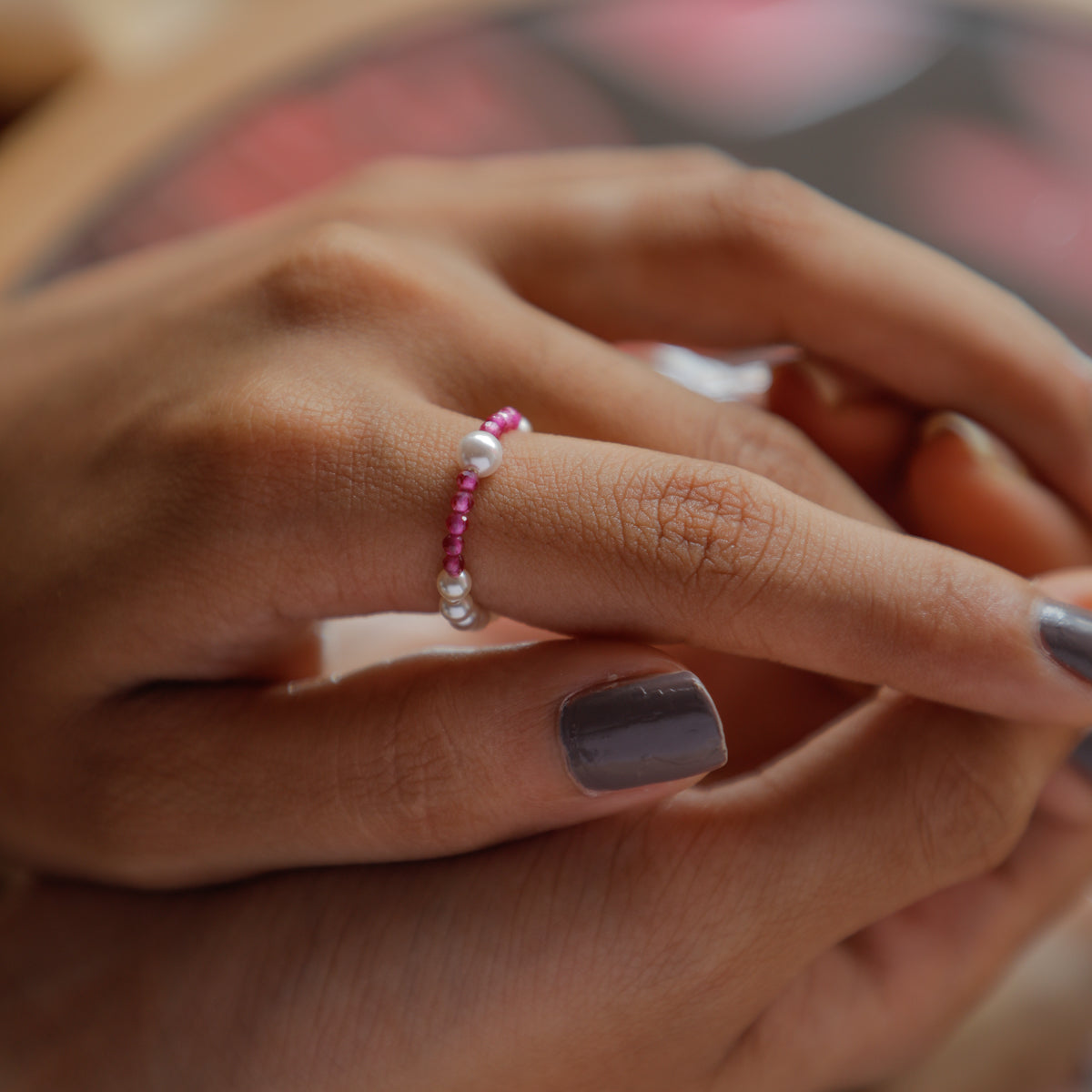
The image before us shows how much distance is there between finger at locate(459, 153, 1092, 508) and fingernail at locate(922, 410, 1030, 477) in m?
0.01

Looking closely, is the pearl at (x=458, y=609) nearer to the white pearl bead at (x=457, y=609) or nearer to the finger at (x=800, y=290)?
the white pearl bead at (x=457, y=609)

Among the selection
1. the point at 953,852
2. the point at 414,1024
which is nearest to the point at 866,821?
the point at 953,852

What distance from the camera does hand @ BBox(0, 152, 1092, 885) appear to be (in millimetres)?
584

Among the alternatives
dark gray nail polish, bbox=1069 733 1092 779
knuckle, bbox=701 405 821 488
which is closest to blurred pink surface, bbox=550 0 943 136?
knuckle, bbox=701 405 821 488

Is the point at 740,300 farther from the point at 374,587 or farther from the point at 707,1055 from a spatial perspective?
the point at 707,1055

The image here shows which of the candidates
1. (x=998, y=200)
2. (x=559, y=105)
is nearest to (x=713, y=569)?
(x=998, y=200)

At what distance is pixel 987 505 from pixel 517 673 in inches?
15.8

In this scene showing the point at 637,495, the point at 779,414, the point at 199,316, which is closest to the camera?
the point at 637,495

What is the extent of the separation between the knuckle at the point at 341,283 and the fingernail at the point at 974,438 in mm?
404

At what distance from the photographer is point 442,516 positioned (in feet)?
1.93

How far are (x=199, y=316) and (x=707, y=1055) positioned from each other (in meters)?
0.61

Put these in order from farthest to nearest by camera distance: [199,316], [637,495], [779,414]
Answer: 1. [779,414]
2. [199,316]
3. [637,495]

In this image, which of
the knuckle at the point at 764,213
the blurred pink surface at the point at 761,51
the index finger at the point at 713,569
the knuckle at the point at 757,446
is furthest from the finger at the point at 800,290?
the blurred pink surface at the point at 761,51

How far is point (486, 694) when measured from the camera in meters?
0.60
